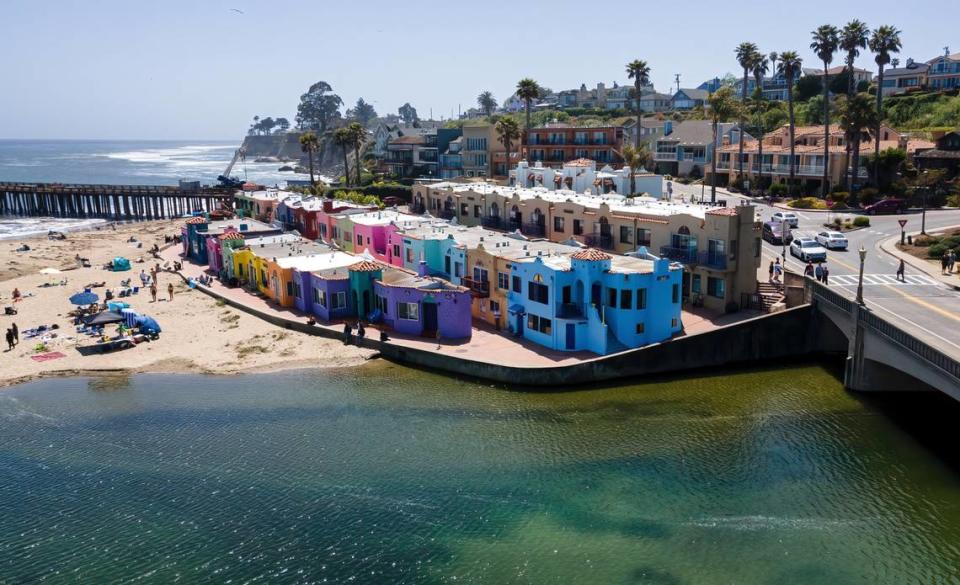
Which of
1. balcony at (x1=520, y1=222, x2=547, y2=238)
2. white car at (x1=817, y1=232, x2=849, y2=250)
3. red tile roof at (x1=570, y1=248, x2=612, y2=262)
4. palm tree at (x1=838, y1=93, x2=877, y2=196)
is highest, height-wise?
palm tree at (x1=838, y1=93, x2=877, y2=196)

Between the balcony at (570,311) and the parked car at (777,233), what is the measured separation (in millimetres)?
22518

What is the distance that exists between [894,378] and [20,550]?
3910 cm

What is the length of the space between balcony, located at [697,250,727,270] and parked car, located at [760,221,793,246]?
1314cm

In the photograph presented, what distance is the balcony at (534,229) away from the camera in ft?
203

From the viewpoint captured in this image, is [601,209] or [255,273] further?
[255,273]

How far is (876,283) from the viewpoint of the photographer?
45250 mm

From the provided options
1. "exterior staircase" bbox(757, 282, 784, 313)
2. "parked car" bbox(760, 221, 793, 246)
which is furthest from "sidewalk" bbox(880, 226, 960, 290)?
"exterior staircase" bbox(757, 282, 784, 313)

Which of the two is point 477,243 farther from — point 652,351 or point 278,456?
point 278,456

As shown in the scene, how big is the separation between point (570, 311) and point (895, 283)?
20095 millimetres

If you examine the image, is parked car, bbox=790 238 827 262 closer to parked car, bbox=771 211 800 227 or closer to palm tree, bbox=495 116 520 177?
parked car, bbox=771 211 800 227

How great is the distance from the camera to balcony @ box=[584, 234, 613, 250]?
54.5m

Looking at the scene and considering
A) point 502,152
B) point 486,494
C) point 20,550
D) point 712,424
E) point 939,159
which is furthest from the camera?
point 502,152

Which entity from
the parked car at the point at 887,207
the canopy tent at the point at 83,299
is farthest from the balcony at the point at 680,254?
the canopy tent at the point at 83,299

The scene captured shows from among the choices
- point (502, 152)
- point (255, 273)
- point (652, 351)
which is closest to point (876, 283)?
point (652, 351)
